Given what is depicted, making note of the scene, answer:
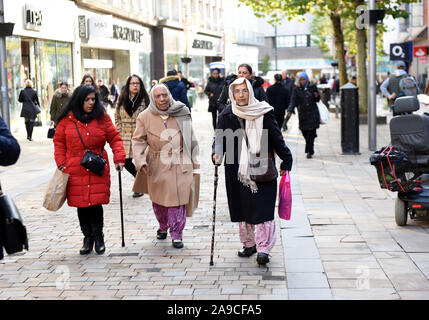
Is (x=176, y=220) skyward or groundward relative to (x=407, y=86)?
groundward

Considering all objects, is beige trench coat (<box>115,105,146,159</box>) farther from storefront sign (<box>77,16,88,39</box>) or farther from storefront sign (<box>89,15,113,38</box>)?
storefront sign (<box>89,15,113,38</box>)

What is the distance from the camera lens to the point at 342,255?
658 cm

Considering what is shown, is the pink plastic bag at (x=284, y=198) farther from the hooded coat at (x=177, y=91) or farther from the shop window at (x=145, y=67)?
the shop window at (x=145, y=67)

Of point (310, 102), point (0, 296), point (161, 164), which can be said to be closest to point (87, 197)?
point (161, 164)

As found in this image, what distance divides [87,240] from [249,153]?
1881 mm

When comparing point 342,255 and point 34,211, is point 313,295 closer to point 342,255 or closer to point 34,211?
point 342,255

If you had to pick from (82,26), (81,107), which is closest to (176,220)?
(81,107)

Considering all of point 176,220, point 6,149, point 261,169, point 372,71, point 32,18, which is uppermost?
point 32,18

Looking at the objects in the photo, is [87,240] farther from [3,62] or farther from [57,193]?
[3,62]

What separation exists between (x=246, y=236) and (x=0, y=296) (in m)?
2.21

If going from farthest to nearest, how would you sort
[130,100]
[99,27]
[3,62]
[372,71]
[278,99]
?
[99,27], [3,62], [278,99], [372,71], [130,100]

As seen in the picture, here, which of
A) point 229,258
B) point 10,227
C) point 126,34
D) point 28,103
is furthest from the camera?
point 126,34

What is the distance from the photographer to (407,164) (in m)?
7.38

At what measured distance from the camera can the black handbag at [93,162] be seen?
6.65 meters
